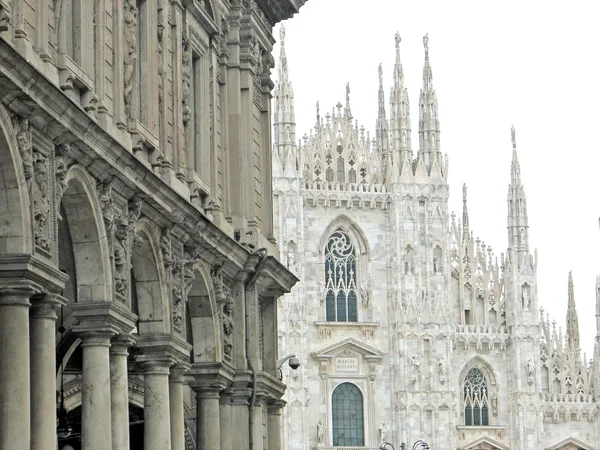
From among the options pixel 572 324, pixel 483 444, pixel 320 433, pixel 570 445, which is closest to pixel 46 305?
pixel 320 433

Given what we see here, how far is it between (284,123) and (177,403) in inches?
2212

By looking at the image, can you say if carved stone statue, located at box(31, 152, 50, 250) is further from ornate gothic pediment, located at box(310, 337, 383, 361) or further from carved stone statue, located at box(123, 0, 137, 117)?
ornate gothic pediment, located at box(310, 337, 383, 361)

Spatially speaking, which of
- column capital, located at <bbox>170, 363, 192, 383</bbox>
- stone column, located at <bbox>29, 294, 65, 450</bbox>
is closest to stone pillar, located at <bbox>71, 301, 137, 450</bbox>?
stone column, located at <bbox>29, 294, 65, 450</bbox>

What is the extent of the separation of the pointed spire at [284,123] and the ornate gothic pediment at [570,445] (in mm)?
17161

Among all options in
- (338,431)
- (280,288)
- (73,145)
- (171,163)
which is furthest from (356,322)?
(73,145)

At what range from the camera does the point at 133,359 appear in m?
28.1

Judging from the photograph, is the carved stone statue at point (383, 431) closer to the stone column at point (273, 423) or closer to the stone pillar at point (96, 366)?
the stone column at point (273, 423)

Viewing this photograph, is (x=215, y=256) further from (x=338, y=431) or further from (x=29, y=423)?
(x=338, y=431)

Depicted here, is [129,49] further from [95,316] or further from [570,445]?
[570,445]

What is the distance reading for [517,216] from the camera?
84625 millimetres

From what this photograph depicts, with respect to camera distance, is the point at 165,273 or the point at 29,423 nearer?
the point at 29,423

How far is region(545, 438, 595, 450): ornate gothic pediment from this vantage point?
8319 cm

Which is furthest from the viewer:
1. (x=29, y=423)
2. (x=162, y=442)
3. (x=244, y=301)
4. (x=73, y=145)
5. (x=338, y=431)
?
(x=338, y=431)

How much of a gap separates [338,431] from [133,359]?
54176 mm
